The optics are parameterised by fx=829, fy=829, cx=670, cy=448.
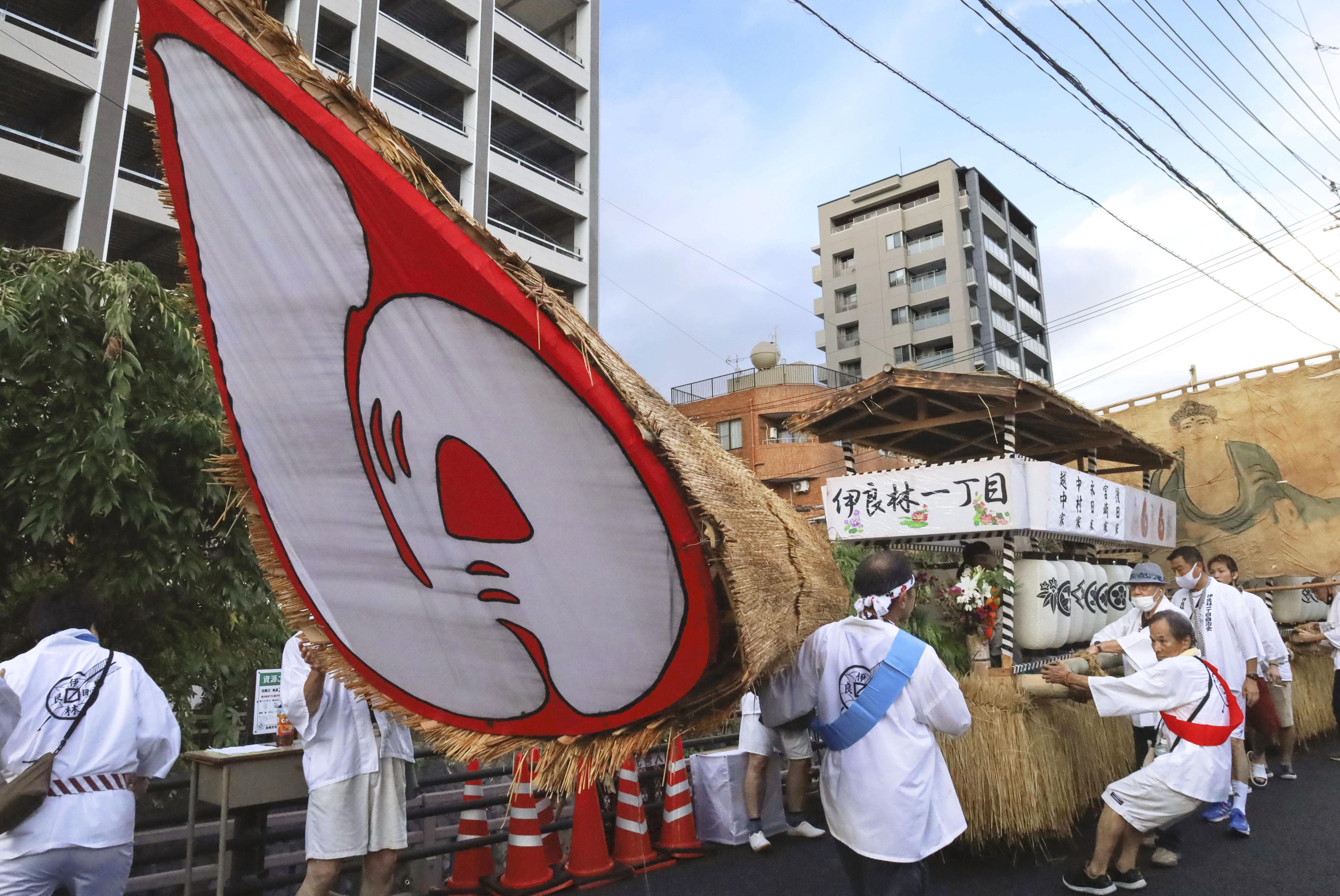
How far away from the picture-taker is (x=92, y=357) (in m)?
5.23

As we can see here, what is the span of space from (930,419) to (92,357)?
243 inches

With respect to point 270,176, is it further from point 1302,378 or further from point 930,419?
point 1302,378

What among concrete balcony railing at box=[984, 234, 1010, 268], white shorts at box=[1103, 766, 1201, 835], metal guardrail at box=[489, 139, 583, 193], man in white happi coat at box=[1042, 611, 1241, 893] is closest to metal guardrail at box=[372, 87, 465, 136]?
metal guardrail at box=[489, 139, 583, 193]

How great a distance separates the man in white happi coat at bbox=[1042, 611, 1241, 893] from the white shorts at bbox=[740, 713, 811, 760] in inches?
54.4

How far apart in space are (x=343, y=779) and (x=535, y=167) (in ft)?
73.6

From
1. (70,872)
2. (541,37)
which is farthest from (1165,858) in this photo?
(541,37)

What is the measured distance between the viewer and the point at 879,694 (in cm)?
291

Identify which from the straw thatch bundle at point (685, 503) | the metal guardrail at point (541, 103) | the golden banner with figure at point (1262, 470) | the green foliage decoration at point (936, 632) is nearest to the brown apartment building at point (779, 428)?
the metal guardrail at point (541, 103)

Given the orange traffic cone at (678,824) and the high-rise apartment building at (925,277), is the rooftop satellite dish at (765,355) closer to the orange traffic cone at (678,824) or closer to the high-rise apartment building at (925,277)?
the high-rise apartment building at (925,277)

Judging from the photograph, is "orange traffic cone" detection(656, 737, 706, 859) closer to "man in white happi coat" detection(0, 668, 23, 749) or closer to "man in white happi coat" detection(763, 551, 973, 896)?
"man in white happi coat" detection(763, 551, 973, 896)

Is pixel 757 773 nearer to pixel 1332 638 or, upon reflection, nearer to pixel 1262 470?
pixel 1332 638

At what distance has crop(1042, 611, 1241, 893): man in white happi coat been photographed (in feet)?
13.6

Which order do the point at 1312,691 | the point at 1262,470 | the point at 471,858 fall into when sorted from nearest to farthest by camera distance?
1. the point at 471,858
2. the point at 1312,691
3. the point at 1262,470

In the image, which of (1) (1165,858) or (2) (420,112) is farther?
(2) (420,112)
